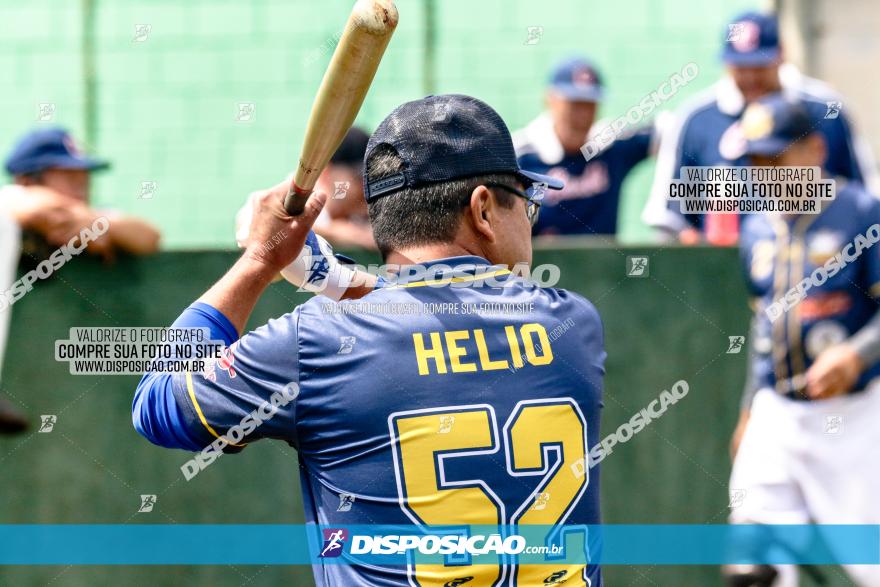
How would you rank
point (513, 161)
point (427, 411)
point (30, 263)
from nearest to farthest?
point (427, 411)
point (513, 161)
point (30, 263)

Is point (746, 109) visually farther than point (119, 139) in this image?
No

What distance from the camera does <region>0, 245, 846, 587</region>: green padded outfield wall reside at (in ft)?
15.1

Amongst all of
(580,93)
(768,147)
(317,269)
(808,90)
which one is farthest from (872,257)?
(317,269)

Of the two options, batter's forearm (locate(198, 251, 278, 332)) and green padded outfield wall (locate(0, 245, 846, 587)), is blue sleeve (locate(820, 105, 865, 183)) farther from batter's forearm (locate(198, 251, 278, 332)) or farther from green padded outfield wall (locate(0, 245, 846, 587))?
batter's forearm (locate(198, 251, 278, 332))

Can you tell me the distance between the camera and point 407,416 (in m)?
1.95

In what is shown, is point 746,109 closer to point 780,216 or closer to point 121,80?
point 780,216

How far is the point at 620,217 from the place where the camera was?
17.5 ft

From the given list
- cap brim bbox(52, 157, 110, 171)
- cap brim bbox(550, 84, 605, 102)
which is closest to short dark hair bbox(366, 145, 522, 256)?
cap brim bbox(52, 157, 110, 171)

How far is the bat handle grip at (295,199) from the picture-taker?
216 centimetres

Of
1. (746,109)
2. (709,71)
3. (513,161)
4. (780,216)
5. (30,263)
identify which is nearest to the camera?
(513,161)

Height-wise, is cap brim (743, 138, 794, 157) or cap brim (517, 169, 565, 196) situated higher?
cap brim (743, 138, 794, 157)

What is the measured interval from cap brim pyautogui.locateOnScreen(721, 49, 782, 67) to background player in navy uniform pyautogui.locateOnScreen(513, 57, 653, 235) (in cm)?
47

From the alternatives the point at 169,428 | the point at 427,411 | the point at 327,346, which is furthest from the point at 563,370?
the point at 169,428

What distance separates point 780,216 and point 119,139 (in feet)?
11.5
